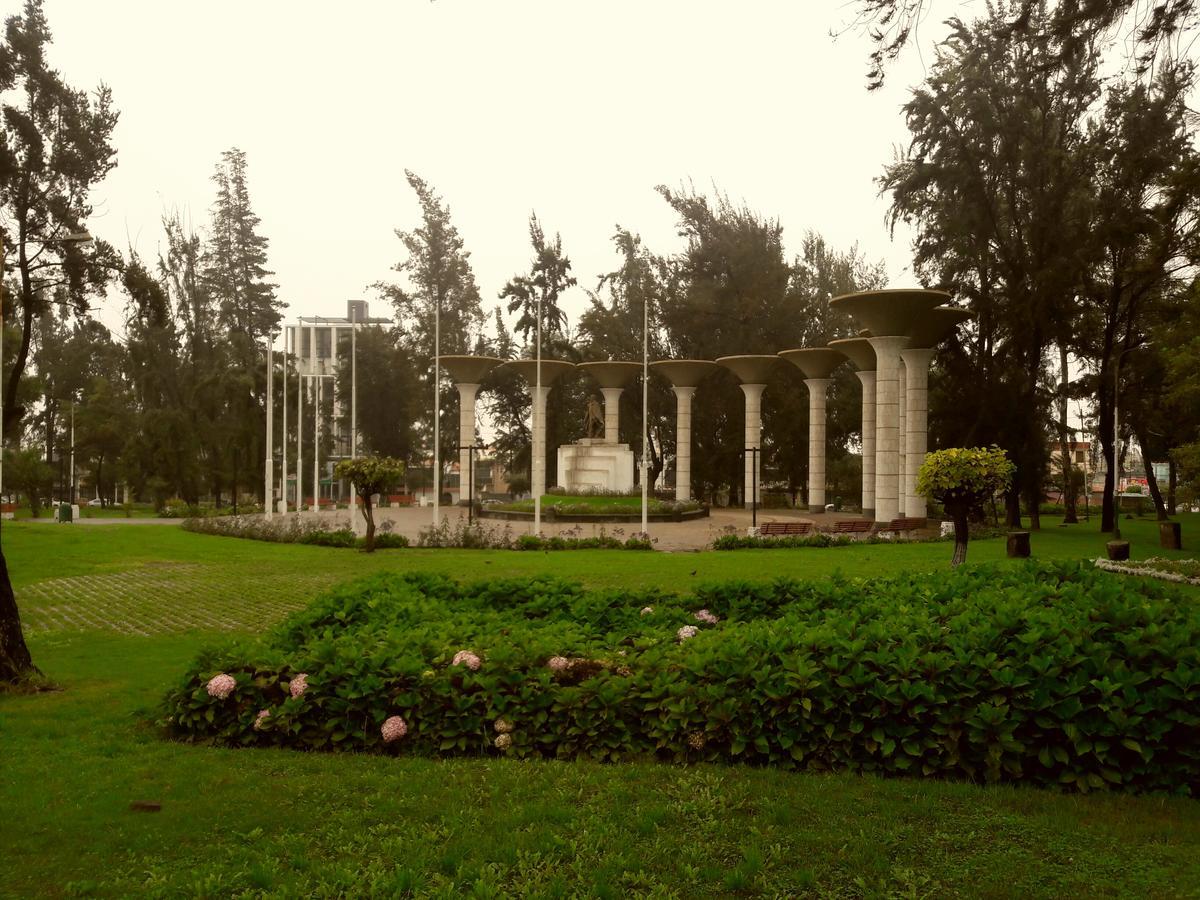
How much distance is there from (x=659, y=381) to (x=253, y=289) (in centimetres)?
2506

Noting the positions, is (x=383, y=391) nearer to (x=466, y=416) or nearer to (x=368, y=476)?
(x=466, y=416)

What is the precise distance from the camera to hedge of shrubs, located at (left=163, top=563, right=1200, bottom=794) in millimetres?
4988

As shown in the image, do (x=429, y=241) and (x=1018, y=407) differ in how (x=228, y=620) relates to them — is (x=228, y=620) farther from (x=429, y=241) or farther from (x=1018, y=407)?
(x=429, y=241)

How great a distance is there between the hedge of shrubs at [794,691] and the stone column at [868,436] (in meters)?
30.3

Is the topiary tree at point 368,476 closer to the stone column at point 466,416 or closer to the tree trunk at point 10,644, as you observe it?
the tree trunk at point 10,644

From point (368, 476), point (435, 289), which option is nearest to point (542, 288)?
point (435, 289)

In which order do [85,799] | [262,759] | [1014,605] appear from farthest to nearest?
[1014,605] < [262,759] < [85,799]

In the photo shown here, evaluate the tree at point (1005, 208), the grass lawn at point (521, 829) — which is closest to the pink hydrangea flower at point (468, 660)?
the grass lawn at point (521, 829)

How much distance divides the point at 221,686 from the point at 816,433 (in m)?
36.7

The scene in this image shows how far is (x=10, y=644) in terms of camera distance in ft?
25.5

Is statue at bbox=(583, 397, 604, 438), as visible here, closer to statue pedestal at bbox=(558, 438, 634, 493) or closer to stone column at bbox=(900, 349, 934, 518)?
statue pedestal at bbox=(558, 438, 634, 493)

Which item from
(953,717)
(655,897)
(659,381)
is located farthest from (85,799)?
(659,381)

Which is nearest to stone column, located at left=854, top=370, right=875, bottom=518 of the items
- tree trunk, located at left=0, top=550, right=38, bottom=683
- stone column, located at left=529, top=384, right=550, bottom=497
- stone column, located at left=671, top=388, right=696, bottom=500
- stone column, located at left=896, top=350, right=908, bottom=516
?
stone column, located at left=896, top=350, right=908, bottom=516

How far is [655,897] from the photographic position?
362 centimetres
